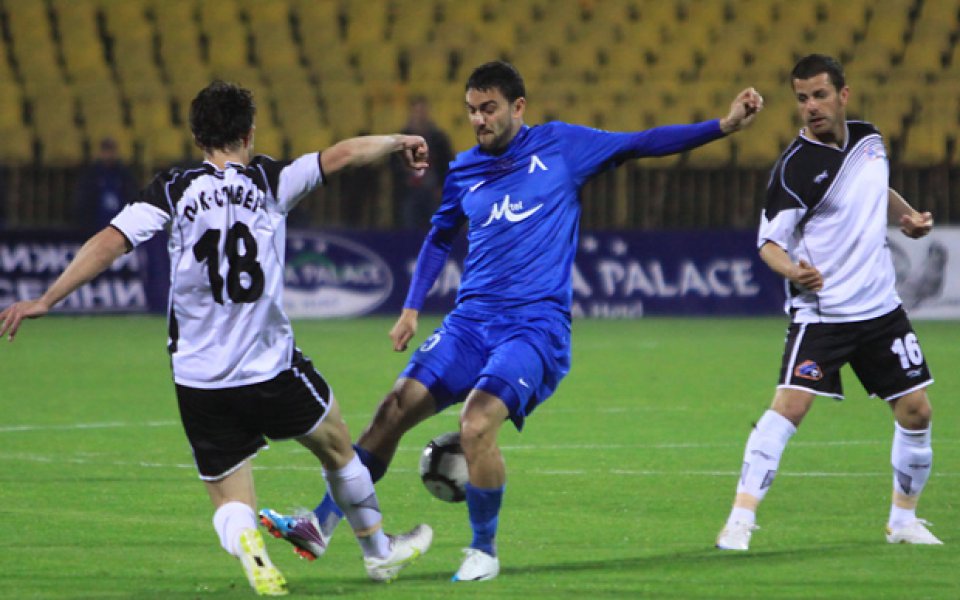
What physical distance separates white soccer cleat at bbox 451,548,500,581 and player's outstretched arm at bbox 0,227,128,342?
1.75 metres

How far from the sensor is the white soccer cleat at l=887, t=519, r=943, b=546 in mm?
7043

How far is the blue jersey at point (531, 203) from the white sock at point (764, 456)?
102 centimetres

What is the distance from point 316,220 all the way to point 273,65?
3.43 m

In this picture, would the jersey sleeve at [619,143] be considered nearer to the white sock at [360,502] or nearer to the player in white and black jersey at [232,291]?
the player in white and black jersey at [232,291]

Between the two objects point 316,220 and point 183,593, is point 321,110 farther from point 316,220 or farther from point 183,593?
point 183,593

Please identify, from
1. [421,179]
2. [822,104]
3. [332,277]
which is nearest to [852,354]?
[822,104]

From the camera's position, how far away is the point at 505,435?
11227mm

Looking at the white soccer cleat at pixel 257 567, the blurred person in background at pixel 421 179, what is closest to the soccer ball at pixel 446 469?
the white soccer cleat at pixel 257 567

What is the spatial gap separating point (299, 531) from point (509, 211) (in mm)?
1594

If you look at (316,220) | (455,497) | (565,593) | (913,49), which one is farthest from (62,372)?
(913,49)

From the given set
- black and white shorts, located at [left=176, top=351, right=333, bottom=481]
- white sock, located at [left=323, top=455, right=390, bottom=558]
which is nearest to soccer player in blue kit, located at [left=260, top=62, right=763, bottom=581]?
white sock, located at [left=323, top=455, right=390, bottom=558]

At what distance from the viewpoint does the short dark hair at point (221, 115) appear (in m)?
5.84

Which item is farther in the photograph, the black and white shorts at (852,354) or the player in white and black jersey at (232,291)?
the black and white shorts at (852,354)

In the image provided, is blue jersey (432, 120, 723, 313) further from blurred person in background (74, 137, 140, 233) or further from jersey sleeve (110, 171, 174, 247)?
blurred person in background (74, 137, 140, 233)
